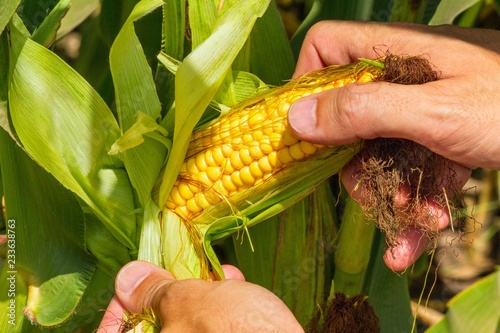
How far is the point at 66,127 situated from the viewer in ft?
3.81

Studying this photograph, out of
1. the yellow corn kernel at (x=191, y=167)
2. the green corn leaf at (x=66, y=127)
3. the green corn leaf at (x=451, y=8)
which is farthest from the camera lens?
the green corn leaf at (x=451, y=8)

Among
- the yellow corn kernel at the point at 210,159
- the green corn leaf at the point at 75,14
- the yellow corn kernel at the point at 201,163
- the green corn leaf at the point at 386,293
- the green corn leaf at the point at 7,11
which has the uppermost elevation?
the green corn leaf at the point at 7,11

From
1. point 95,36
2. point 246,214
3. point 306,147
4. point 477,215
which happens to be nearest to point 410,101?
point 306,147

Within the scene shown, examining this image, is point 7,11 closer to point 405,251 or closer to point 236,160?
point 236,160

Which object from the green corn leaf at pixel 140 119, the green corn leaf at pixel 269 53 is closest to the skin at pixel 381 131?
the green corn leaf at pixel 140 119

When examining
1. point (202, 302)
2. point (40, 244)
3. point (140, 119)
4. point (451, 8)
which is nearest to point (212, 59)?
point (140, 119)

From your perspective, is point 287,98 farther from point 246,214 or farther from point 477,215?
point 477,215

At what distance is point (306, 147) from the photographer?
1161mm

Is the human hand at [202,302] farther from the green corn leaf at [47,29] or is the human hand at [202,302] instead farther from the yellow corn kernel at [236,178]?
the green corn leaf at [47,29]

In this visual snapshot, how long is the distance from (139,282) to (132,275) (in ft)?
0.06

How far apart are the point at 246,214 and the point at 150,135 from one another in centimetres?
23

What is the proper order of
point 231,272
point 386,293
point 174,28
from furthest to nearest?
1. point 386,293
2. point 231,272
3. point 174,28

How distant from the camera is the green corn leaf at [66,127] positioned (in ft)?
3.65

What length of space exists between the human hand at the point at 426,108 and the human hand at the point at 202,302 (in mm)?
280
